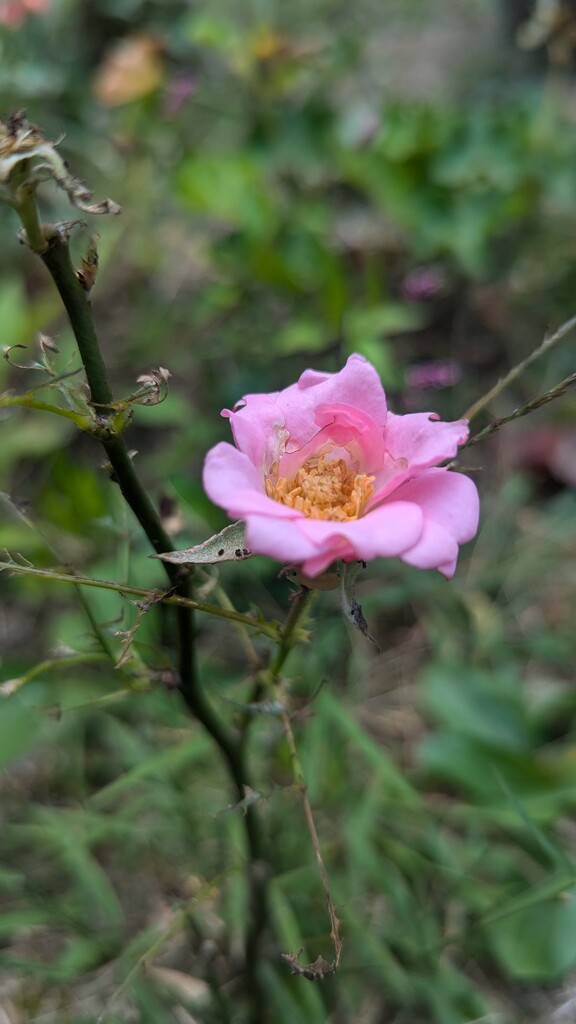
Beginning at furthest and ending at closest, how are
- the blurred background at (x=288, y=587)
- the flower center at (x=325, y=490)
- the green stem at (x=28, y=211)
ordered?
the blurred background at (x=288, y=587) → the flower center at (x=325, y=490) → the green stem at (x=28, y=211)

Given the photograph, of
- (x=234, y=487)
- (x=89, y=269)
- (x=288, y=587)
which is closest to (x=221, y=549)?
(x=234, y=487)

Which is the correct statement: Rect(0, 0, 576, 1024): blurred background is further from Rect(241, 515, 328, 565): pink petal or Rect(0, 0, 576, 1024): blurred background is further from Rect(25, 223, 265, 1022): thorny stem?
Rect(241, 515, 328, 565): pink petal

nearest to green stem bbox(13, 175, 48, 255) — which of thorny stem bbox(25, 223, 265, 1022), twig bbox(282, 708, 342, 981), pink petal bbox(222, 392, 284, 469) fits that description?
thorny stem bbox(25, 223, 265, 1022)

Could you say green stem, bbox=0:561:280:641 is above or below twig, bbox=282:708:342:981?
above

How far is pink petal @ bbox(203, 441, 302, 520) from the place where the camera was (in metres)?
0.34

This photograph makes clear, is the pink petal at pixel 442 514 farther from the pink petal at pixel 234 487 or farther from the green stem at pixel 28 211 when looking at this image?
the green stem at pixel 28 211

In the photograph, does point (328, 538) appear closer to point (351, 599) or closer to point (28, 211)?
point (351, 599)

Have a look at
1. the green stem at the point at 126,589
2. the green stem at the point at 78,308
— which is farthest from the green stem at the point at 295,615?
the green stem at the point at 78,308

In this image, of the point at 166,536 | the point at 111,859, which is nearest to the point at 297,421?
the point at 166,536

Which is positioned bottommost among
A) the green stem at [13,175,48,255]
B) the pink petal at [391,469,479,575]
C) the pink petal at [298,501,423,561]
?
the pink petal at [391,469,479,575]

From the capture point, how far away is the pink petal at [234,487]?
13.3 inches

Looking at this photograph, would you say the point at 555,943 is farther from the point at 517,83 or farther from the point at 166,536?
the point at 517,83

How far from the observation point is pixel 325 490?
44 centimetres

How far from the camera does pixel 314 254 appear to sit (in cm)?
125
